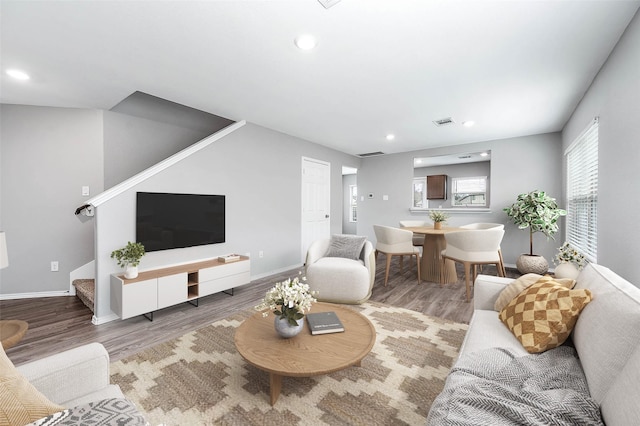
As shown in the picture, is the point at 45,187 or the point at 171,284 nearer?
the point at 171,284

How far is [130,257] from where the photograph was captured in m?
2.76

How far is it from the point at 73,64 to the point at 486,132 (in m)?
5.40

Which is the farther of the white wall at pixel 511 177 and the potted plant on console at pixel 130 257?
the white wall at pixel 511 177

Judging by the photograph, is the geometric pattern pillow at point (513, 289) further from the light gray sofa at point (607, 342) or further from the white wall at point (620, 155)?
the white wall at point (620, 155)

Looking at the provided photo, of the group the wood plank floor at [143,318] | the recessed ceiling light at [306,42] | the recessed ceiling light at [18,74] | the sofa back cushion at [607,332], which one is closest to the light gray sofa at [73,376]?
the wood plank floor at [143,318]

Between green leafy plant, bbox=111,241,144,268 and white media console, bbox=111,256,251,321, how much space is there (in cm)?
15

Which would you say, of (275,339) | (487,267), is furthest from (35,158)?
(487,267)

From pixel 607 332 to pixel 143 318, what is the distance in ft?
11.4

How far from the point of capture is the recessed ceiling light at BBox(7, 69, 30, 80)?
255cm

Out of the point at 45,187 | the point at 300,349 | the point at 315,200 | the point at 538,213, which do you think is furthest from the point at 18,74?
the point at 538,213

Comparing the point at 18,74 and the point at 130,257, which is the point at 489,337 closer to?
the point at 130,257

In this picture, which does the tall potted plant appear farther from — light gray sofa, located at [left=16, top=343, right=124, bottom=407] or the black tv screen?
light gray sofa, located at [left=16, top=343, right=124, bottom=407]

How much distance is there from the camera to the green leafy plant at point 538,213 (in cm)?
435

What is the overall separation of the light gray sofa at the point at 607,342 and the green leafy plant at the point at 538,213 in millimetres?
3257
